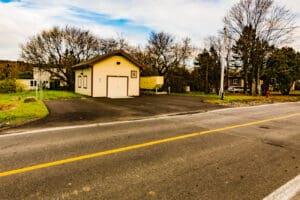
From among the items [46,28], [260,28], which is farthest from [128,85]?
[260,28]

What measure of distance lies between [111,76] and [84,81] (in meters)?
3.41

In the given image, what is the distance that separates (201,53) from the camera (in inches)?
1437

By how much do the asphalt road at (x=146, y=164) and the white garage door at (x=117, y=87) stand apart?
16358 millimetres

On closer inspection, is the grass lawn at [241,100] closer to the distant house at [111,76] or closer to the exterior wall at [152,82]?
the exterior wall at [152,82]

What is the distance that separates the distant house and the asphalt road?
15734mm

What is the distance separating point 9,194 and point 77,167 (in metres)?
1.21

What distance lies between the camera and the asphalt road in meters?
3.30

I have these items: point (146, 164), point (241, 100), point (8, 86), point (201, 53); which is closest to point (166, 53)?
point (201, 53)

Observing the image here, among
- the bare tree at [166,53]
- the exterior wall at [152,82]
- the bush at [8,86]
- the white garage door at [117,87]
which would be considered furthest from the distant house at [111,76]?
the bare tree at [166,53]

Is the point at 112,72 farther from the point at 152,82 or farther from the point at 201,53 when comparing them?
the point at 201,53

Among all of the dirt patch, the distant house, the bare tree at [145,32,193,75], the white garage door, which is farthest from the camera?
the bare tree at [145,32,193,75]

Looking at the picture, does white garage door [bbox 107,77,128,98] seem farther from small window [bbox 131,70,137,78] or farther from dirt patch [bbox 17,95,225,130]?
dirt patch [bbox 17,95,225,130]

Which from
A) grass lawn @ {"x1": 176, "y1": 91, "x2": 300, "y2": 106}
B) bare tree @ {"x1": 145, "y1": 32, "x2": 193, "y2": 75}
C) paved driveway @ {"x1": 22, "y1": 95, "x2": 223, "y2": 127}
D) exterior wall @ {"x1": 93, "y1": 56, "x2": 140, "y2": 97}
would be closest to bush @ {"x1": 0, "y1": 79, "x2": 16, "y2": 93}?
exterior wall @ {"x1": 93, "y1": 56, "x2": 140, "y2": 97}

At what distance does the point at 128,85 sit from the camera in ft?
81.3
